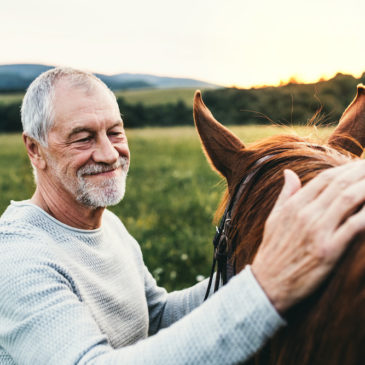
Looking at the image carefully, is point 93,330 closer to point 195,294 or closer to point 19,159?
point 195,294

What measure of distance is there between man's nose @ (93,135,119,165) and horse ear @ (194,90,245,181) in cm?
57

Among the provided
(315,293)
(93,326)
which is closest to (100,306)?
(93,326)

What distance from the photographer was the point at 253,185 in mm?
1471

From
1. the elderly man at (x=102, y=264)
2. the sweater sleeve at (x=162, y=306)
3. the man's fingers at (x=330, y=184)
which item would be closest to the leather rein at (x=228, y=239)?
the elderly man at (x=102, y=264)

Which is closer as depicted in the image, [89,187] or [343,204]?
[343,204]

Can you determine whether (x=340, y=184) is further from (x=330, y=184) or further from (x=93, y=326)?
(x=93, y=326)

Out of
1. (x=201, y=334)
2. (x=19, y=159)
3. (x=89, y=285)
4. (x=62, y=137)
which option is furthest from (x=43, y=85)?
(x=19, y=159)

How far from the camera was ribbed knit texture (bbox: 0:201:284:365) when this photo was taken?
3.35 ft

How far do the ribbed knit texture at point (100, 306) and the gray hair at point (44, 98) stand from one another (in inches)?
15.7

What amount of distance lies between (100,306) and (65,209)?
0.54 metres

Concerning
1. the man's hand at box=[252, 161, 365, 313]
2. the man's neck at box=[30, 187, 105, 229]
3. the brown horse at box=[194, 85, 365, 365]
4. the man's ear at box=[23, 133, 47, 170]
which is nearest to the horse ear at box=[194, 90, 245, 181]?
the brown horse at box=[194, 85, 365, 365]

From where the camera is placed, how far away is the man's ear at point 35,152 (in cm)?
219

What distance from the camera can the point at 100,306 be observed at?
196 cm

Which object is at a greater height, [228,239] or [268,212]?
[268,212]
